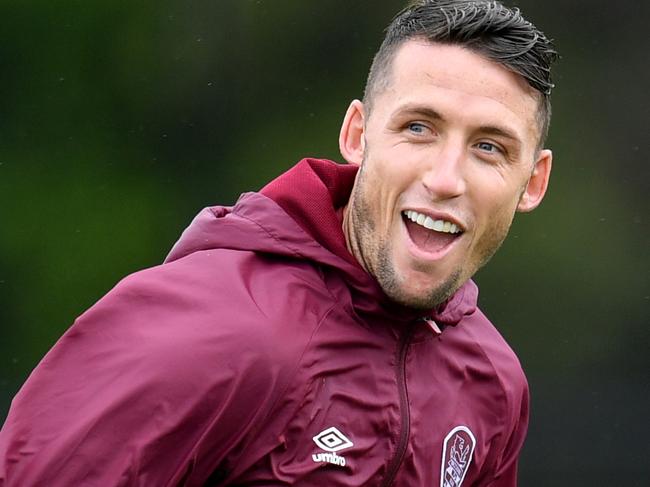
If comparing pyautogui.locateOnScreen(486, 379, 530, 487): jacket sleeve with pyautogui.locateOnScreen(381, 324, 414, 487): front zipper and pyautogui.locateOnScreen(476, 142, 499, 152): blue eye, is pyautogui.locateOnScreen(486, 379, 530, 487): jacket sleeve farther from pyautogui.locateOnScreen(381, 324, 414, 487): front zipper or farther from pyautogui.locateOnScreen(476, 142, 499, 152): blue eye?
pyautogui.locateOnScreen(476, 142, 499, 152): blue eye

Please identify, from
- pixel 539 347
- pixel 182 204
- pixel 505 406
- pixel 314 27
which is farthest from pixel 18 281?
pixel 505 406

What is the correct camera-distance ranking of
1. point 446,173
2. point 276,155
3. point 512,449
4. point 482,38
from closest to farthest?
point 446,173 < point 482,38 < point 512,449 < point 276,155

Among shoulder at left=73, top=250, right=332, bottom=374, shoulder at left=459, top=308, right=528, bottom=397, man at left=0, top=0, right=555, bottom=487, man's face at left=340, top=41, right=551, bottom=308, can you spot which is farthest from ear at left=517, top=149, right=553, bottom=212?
shoulder at left=73, top=250, right=332, bottom=374

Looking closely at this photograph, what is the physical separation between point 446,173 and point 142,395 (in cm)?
66

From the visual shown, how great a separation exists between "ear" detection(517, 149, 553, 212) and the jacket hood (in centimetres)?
30

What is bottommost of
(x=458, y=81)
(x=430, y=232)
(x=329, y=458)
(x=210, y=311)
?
(x=329, y=458)

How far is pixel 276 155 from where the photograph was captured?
5.58 metres

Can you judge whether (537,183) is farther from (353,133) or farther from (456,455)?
(456,455)

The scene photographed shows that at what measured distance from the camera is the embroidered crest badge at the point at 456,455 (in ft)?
8.86

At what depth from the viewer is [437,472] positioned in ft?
8.79

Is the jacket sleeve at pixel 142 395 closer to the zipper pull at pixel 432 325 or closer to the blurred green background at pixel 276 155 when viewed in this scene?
the zipper pull at pixel 432 325

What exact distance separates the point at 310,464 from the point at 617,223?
3363mm

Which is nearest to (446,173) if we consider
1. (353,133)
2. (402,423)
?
(353,133)

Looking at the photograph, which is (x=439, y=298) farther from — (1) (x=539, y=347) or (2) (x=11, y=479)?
(1) (x=539, y=347)
